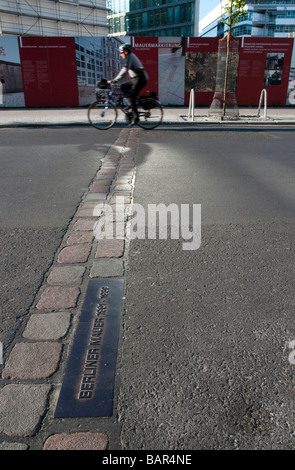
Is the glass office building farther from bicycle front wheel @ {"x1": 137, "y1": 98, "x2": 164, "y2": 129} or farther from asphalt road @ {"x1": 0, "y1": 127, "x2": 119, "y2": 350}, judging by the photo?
asphalt road @ {"x1": 0, "y1": 127, "x2": 119, "y2": 350}

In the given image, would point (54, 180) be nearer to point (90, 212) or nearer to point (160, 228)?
point (90, 212)

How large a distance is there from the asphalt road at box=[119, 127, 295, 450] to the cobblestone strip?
209 mm

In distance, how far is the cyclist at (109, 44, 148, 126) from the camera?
930 centimetres

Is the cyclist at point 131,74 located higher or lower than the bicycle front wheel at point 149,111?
higher

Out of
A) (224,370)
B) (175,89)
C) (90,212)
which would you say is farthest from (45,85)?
(224,370)

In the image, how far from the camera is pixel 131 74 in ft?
31.3

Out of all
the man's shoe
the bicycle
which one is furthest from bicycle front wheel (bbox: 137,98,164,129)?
the man's shoe

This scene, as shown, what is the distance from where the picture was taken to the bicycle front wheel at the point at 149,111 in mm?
9875

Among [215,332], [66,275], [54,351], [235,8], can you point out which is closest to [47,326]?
[54,351]

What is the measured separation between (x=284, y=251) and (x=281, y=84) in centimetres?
1704

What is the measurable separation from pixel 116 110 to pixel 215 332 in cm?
894

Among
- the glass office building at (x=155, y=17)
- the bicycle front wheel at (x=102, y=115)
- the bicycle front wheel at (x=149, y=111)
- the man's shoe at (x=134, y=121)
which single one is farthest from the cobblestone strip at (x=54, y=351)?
the glass office building at (x=155, y=17)

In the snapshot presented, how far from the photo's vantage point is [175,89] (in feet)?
59.0

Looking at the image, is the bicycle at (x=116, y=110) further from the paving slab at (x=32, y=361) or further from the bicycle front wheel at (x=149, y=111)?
the paving slab at (x=32, y=361)
